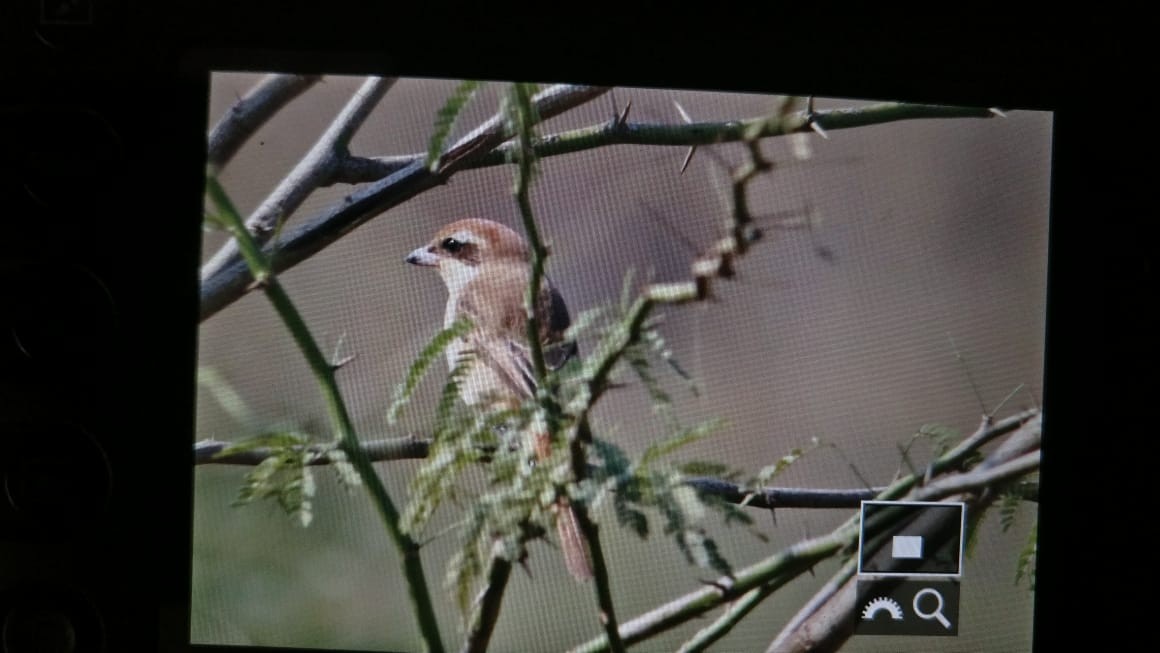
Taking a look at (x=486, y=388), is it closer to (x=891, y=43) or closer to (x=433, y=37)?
(x=433, y=37)

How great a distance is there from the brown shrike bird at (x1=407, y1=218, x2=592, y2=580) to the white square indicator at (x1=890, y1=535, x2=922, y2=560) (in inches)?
8.2

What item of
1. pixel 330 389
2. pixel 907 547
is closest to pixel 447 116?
pixel 330 389

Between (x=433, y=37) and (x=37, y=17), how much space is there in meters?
0.25

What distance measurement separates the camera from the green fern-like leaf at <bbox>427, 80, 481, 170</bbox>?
602mm

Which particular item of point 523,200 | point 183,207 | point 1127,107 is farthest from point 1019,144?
point 183,207

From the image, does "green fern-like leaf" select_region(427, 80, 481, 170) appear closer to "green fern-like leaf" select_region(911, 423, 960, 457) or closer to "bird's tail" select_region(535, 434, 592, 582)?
"bird's tail" select_region(535, 434, 592, 582)

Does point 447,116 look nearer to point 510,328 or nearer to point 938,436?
point 510,328

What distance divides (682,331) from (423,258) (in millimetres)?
179

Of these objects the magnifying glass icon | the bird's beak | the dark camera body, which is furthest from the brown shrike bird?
the magnifying glass icon

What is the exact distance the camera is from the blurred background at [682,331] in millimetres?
605

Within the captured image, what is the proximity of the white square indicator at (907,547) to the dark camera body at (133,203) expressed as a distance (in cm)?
31

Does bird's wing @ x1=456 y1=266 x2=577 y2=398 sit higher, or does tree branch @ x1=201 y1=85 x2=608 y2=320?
tree branch @ x1=201 y1=85 x2=608 y2=320

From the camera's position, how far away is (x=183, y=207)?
1.97 feet

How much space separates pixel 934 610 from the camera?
2.06 ft
